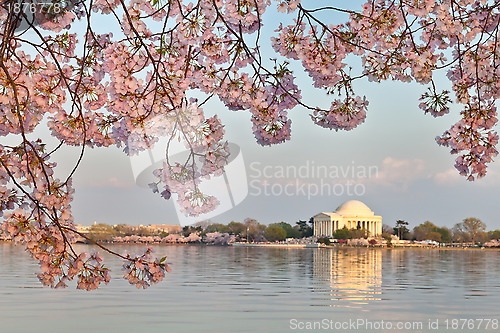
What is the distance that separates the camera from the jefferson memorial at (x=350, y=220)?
468 ft

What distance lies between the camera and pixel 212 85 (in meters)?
6.10

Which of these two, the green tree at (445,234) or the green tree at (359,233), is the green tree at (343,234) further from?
the green tree at (445,234)

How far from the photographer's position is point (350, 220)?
14425 cm

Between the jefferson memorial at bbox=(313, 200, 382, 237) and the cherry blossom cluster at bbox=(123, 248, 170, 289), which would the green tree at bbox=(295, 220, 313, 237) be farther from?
the cherry blossom cluster at bbox=(123, 248, 170, 289)

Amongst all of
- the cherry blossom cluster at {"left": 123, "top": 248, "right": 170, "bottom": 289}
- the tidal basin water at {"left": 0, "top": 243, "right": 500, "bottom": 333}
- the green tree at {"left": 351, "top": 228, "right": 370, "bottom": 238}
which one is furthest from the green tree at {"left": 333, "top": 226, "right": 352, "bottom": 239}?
the cherry blossom cluster at {"left": 123, "top": 248, "right": 170, "bottom": 289}

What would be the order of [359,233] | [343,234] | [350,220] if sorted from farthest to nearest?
[350,220] < [359,233] < [343,234]

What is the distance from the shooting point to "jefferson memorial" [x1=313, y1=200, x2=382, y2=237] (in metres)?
142

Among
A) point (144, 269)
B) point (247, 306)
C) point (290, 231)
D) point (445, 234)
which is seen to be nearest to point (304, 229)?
point (290, 231)

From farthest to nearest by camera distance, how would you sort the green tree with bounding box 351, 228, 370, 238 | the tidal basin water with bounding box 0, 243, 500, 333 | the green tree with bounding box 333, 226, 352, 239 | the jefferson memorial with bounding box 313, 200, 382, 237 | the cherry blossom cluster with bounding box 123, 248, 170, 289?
the jefferson memorial with bounding box 313, 200, 382, 237, the green tree with bounding box 351, 228, 370, 238, the green tree with bounding box 333, 226, 352, 239, the tidal basin water with bounding box 0, 243, 500, 333, the cherry blossom cluster with bounding box 123, 248, 170, 289

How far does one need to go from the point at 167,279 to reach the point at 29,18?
27.9 meters

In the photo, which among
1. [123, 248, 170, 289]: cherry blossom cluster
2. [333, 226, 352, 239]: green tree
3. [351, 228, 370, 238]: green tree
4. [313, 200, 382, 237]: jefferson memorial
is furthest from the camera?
[313, 200, 382, 237]: jefferson memorial

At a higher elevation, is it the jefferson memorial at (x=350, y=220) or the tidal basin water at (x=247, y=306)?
the jefferson memorial at (x=350, y=220)

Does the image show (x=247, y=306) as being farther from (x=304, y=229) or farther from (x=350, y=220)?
(x=304, y=229)

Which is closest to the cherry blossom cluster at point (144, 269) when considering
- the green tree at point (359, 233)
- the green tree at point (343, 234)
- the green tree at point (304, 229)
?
the green tree at point (343, 234)
